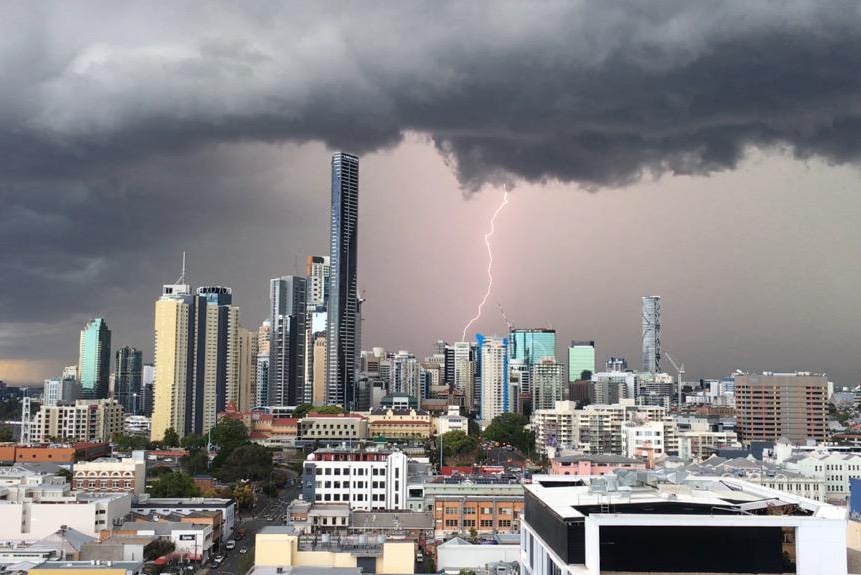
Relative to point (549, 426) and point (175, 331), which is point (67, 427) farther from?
point (549, 426)

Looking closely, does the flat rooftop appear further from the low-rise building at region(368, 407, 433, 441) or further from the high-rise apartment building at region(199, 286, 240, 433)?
the high-rise apartment building at region(199, 286, 240, 433)

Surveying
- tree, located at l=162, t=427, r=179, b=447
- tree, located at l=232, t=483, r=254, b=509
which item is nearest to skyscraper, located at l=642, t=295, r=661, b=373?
tree, located at l=162, t=427, r=179, b=447

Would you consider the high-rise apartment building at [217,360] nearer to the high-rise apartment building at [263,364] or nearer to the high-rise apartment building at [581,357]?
the high-rise apartment building at [263,364]

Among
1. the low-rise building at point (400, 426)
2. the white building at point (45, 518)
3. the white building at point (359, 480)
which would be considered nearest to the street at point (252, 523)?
the white building at point (359, 480)

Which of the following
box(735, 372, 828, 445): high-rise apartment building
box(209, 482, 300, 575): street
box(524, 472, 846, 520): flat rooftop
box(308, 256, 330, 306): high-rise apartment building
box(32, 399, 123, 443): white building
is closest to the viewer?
box(524, 472, 846, 520): flat rooftop

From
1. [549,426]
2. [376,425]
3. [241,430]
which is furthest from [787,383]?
[241,430]

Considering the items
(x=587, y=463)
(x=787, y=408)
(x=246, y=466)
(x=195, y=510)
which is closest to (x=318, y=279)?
(x=787, y=408)
